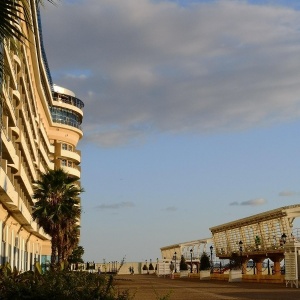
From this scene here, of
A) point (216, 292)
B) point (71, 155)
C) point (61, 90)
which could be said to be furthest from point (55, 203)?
point (61, 90)

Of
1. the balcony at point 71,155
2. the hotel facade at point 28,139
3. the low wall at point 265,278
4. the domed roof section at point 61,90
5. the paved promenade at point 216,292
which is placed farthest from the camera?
the domed roof section at point 61,90

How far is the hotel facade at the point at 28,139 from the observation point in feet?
127

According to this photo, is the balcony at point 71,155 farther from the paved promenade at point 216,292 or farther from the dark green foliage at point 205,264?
the paved promenade at point 216,292

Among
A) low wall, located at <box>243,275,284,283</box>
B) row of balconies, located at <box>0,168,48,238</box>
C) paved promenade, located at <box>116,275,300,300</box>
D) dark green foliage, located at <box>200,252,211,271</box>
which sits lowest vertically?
paved promenade, located at <box>116,275,300,300</box>

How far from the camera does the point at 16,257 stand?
5581cm

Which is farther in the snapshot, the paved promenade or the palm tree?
the palm tree

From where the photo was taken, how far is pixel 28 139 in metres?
54.9

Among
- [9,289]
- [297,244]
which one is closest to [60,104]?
[297,244]

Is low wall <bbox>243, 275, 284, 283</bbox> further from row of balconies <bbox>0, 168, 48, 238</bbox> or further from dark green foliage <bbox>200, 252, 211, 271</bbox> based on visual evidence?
dark green foliage <bbox>200, 252, 211, 271</bbox>

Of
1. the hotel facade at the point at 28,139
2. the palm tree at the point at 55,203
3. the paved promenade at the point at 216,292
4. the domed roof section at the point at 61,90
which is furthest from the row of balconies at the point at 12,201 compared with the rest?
the domed roof section at the point at 61,90

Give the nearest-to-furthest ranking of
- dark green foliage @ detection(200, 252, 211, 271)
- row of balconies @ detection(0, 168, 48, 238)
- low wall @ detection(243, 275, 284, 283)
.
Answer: row of balconies @ detection(0, 168, 48, 238) → low wall @ detection(243, 275, 284, 283) → dark green foliage @ detection(200, 252, 211, 271)

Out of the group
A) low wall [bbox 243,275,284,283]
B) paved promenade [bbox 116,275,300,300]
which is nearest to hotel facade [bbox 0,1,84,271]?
A: paved promenade [bbox 116,275,300,300]

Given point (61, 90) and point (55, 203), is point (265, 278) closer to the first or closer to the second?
point (55, 203)

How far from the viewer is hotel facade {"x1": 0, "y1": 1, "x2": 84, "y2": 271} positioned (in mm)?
38844
